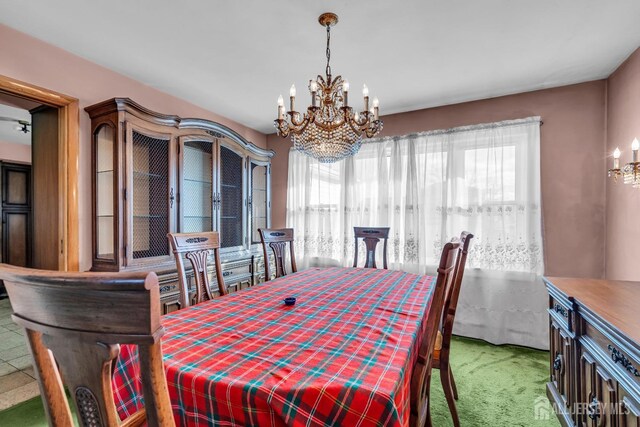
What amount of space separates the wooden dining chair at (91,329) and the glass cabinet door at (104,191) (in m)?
1.86

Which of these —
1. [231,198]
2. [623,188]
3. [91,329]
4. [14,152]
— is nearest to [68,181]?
[231,198]

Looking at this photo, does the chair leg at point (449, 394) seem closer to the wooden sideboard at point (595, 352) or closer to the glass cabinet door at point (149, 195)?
the wooden sideboard at point (595, 352)

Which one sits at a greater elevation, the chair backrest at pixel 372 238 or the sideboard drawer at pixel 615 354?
the chair backrest at pixel 372 238

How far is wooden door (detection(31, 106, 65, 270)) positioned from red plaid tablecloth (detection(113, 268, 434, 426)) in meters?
1.48

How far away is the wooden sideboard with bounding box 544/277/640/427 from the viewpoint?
1.06 m

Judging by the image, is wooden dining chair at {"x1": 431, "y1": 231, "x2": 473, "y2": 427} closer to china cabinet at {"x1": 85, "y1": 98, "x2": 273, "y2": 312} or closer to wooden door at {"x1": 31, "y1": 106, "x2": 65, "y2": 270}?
china cabinet at {"x1": 85, "y1": 98, "x2": 273, "y2": 312}

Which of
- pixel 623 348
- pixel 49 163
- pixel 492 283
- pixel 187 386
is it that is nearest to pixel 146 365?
pixel 187 386

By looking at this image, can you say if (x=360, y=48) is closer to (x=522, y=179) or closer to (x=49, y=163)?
(x=522, y=179)

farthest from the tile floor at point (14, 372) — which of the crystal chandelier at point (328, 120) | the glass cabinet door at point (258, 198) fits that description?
the glass cabinet door at point (258, 198)

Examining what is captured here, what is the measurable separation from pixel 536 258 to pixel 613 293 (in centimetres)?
135

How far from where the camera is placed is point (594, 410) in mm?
1291

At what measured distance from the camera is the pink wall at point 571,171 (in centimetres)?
262

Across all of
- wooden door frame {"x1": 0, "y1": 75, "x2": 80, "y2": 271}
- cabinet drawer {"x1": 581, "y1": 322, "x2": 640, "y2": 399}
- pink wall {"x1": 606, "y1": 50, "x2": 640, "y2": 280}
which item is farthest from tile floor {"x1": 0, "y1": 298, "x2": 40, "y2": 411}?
pink wall {"x1": 606, "y1": 50, "x2": 640, "y2": 280}

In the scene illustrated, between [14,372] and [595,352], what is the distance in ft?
12.0
